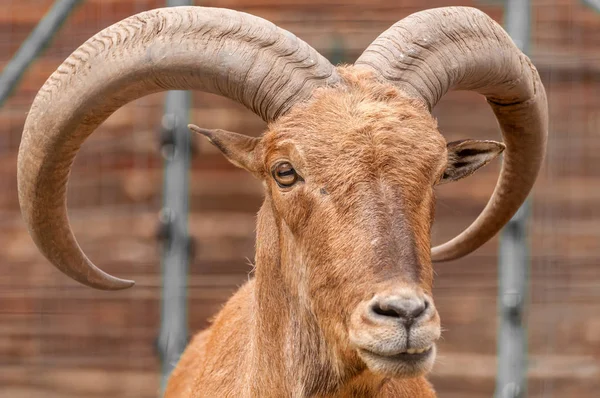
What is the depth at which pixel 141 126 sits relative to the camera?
1152cm

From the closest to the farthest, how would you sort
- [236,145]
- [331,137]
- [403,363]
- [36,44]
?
[403,363], [331,137], [236,145], [36,44]

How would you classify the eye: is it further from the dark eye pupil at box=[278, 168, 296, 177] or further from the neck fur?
the neck fur

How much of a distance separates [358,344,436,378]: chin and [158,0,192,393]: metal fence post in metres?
4.76

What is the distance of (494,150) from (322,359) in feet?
5.17

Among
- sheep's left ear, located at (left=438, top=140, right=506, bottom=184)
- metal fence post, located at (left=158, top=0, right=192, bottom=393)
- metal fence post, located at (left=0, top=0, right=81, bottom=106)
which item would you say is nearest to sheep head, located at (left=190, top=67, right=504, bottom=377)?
sheep's left ear, located at (left=438, top=140, right=506, bottom=184)

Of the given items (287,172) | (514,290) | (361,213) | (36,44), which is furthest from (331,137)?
(36,44)

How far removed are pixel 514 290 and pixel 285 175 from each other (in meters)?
4.43

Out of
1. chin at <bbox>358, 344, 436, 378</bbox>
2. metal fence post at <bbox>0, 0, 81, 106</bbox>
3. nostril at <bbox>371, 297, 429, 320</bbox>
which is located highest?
metal fence post at <bbox>0, 0, 81, 106</bbox>

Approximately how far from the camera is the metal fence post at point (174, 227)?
357 inches

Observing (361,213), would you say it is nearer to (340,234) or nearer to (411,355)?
(340,234)

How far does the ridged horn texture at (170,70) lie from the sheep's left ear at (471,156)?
0.89 metres

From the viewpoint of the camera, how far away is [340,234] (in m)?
4.76

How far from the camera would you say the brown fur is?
460 centimetres

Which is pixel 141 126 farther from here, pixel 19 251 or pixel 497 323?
pixel 497 323
